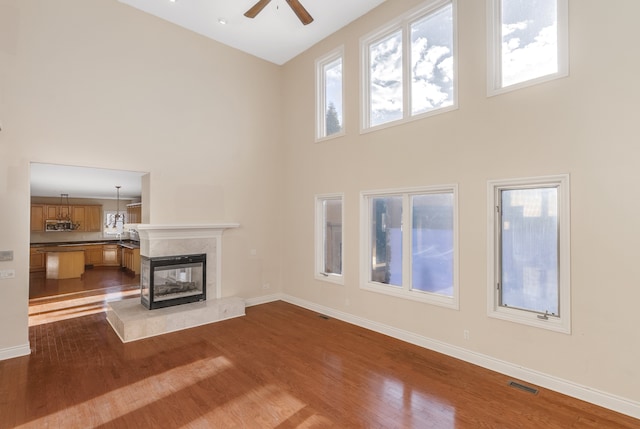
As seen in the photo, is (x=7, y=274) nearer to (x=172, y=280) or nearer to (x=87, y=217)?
(x=172, y=280)

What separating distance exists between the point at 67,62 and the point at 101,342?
3793 mm

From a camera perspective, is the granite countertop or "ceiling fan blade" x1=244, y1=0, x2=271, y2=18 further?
the granite countertop

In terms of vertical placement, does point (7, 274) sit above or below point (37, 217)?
below

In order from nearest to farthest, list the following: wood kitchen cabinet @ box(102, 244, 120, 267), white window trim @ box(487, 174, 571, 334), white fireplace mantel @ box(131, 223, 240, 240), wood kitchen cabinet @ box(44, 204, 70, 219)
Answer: white window trim @ box(487, 174, 571, 334), white fireplace mantel @ box(131, 223, 240, 240), wood kitchen cabinet @ box(44, 204, 70, 219), wood kitchen cabinet @ box(102, 244, 120, 267)

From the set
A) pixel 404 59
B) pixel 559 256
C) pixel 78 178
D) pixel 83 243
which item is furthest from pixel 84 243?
pixel 559 256

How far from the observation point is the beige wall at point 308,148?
2889 millimetres

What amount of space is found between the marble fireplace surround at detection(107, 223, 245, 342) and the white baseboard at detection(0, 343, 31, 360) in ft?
3.19

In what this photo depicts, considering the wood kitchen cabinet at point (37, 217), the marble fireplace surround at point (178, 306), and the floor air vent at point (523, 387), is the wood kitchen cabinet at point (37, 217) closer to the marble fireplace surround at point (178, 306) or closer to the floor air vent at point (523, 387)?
the marble fireplace surround at point (178, 306)

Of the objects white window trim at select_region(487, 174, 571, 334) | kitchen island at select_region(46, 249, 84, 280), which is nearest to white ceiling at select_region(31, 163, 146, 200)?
kitchen island at select_region(46, 249, 84, 280)

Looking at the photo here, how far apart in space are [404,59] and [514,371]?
408 cm

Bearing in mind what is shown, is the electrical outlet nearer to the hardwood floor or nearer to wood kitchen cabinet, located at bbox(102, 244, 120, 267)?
the hardwood floor

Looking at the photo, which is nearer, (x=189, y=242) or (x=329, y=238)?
(x=189, y=242)

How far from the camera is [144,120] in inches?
197

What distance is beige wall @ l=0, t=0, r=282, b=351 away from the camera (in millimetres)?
3943
